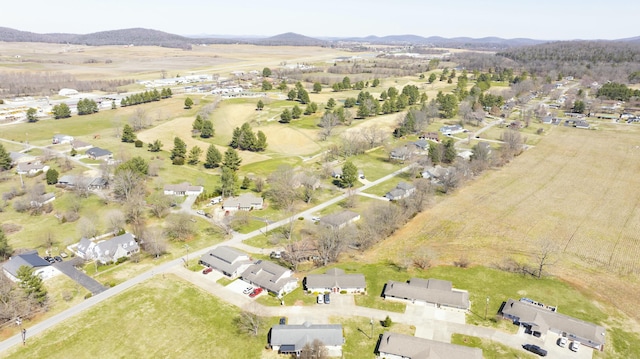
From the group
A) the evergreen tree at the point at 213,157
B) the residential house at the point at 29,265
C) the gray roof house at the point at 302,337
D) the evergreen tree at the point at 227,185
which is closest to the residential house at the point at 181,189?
the evergreen tree at the point at 227,185

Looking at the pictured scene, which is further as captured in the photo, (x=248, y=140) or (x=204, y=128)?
(x=204, y=128)

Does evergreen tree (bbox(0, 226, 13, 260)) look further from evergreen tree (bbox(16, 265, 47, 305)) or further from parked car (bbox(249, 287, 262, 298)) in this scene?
parked car (bbox(249, 287, 262, 298))

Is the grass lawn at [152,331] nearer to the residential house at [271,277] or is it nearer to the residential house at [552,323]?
the residential house at [271,277]

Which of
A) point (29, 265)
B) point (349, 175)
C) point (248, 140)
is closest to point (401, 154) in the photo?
point (349, 175)

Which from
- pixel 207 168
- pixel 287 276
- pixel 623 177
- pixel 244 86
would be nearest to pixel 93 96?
pixel 244 86

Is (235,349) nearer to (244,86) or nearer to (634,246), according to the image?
(634,246)

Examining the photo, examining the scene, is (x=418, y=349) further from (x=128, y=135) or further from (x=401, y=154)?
(x=128, y=135)

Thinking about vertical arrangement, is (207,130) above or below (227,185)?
above

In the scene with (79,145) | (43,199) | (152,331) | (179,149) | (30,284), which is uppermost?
(179,149)
